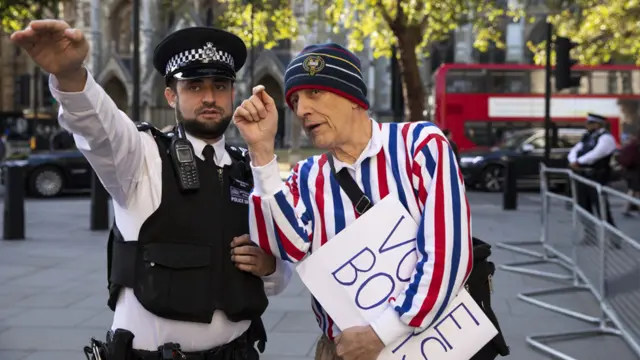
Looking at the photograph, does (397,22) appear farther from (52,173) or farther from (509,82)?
(52,173)

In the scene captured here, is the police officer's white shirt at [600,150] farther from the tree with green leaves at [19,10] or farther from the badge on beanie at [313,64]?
the tree with green leaves at [19,10]

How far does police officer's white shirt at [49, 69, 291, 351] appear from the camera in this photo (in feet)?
7.64

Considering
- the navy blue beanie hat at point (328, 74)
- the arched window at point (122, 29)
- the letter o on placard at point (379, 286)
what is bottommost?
the letter o on placard at point (379, 286)

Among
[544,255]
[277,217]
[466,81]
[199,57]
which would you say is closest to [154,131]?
[199,57]

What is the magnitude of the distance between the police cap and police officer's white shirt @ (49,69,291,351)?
0.68 feet

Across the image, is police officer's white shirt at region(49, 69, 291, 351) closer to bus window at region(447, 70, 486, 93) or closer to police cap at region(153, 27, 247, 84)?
police cap at region(153, 27, 247, 84)

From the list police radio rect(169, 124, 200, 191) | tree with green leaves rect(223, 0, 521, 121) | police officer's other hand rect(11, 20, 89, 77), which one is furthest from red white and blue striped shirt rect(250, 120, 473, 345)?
tree with green leaves rect(223, 0, 521, 121)

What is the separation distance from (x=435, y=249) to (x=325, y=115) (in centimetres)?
48

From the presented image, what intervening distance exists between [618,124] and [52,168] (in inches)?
655

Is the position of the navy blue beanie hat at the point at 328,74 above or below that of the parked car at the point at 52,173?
above

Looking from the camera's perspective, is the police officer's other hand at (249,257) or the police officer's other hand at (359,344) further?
the police officer's other hand at (249,257)

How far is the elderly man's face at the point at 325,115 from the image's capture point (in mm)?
2416

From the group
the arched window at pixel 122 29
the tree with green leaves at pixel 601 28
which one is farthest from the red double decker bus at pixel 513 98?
the arched window at pixel 122 29

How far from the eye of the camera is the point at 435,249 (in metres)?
2.27
